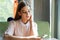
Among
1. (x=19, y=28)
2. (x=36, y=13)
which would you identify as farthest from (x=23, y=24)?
(x=36, y=13)

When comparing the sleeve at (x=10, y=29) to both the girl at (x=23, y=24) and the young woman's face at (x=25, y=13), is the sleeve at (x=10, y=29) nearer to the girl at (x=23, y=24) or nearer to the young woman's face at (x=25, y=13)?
the girl at (x=23, y=24)

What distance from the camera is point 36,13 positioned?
149 cm

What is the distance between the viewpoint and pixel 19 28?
4.82ft

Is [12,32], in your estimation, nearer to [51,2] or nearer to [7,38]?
[7,38]


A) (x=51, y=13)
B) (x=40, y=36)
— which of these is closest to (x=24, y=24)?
(x=40, y=36)

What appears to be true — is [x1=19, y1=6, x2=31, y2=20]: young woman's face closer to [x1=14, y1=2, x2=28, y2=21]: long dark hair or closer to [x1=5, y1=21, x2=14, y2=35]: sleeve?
[x1=14, y1=2, x2=28, y2=21]: long dark hair

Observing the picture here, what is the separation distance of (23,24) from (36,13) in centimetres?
18

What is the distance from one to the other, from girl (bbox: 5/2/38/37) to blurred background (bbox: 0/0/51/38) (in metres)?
0.04

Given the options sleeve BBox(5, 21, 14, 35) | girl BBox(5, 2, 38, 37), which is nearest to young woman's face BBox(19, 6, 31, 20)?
girl BBox(5, 2, 38, 37)

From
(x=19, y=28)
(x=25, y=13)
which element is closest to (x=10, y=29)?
(x=19, y=28)

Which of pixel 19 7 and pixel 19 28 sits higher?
pixel 19 7

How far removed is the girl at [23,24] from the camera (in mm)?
1458

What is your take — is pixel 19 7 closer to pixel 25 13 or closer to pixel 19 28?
pixel 25 13

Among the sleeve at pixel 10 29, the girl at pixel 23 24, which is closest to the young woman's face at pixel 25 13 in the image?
the girl at pixel 23 24
